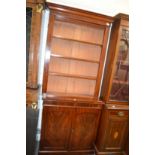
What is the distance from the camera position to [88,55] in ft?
7.56

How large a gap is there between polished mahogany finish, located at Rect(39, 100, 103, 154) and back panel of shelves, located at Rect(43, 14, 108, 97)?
0.21 meters

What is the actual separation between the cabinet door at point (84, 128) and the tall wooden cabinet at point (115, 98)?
4.7 inches

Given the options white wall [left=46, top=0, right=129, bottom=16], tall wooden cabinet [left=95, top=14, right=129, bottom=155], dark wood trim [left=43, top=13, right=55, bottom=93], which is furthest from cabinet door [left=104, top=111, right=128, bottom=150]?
white wall [left=46, top=0, right=129, bottom=16]

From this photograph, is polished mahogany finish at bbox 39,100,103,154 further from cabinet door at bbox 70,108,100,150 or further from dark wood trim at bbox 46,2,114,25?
dark wood trim at bbox 46,2,114,25

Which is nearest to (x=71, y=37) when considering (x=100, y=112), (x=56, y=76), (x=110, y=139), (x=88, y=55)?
(x=88, y=55)

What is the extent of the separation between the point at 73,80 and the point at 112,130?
0.98 metres

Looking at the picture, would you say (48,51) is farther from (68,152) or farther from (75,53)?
(68,152)

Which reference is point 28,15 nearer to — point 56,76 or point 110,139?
point 56,76

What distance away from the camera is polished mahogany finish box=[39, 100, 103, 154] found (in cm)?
208

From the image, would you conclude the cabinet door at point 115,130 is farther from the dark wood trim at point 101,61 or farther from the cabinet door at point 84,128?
the dark wood trim at point 101,61

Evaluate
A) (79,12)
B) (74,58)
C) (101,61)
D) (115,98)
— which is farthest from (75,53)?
(115,98)

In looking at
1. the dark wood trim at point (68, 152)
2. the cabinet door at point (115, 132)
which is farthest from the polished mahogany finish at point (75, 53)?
the dark wood trim at point (68, 152)

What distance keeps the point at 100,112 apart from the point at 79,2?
5.35ft

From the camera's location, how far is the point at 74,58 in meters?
2.17
